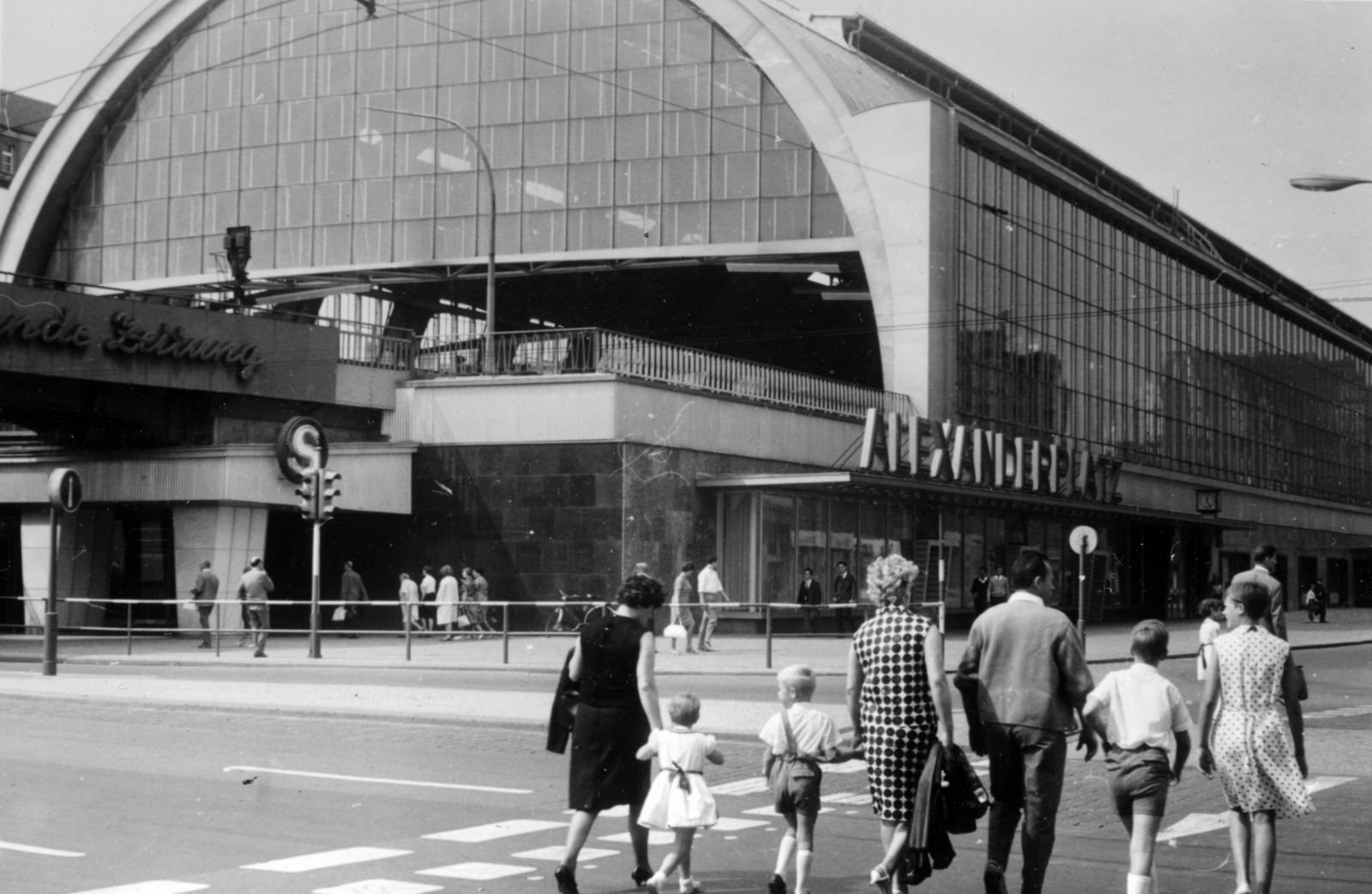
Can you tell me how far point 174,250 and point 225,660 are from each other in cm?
2965

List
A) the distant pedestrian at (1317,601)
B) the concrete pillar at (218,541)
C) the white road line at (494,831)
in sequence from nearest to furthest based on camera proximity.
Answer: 1. the white road line at (494,831)
2. the concrete pillar at (218,541)
3. the distant pedestrian at (1317,601)

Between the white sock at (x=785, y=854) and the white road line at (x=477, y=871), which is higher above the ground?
the white sock at (x=785, y=854)

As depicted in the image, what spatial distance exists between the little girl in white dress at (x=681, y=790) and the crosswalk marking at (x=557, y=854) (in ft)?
3.55

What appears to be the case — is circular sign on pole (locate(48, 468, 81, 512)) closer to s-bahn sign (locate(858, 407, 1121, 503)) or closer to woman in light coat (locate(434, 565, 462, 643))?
woman in light coat (locate(434, 565, 462, 643))

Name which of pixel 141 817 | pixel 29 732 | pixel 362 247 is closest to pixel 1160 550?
pixel 362 247

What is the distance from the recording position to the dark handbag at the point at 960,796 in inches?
307

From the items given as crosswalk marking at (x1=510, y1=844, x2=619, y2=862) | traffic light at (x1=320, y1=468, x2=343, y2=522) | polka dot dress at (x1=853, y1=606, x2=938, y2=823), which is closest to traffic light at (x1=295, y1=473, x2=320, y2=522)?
traffic light at (x1=320, y1=468, x2=343, y2=522)

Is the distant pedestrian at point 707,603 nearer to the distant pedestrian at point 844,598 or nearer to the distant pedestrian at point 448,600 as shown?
the distant pedestrian at point 844,598

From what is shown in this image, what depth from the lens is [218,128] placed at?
5359cm

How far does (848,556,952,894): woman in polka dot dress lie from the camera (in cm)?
797

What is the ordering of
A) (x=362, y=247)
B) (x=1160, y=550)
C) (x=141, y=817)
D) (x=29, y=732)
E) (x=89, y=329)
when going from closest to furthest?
(x=141, y=817)
(x=29, y=732)
(x=89, y=329)
(x=362, y=247)
(x=1160, y=550)

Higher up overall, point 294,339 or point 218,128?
point 218,128

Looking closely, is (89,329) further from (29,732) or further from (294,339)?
(29,732)

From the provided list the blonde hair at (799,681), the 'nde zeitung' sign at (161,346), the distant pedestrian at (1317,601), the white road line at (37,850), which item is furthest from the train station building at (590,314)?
the blonde hair at (799,681)
